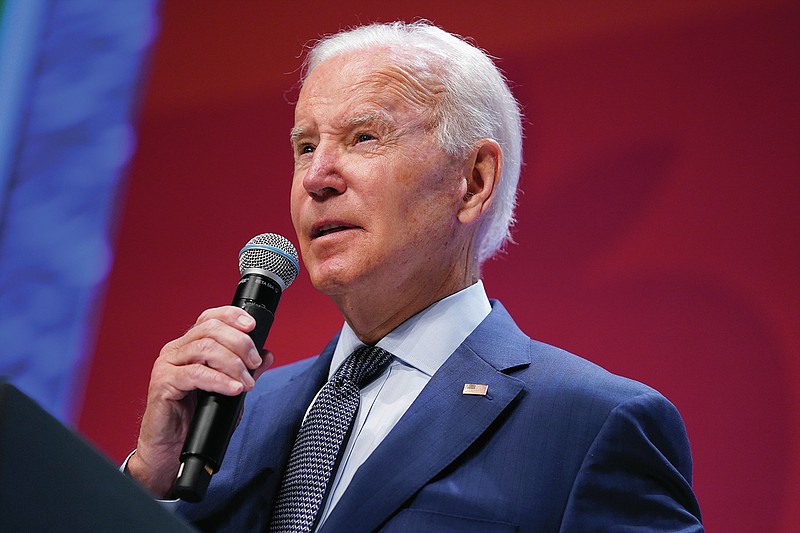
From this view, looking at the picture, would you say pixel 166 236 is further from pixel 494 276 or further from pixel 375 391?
pixel 375 391

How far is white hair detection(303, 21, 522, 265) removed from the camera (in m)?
1.75

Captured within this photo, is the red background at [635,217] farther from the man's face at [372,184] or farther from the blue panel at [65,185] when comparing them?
the man's face at [372,184]

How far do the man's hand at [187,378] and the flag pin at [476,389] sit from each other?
0.35 metres

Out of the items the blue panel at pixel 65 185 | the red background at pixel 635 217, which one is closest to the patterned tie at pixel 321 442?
the red background at pixel 635 217

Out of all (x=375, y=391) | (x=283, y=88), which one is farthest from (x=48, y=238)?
(x=375, y=391)

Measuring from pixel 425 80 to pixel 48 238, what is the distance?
1537 mm

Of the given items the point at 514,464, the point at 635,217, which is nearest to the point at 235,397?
the point at 514,464

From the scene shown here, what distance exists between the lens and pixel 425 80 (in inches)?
68.9

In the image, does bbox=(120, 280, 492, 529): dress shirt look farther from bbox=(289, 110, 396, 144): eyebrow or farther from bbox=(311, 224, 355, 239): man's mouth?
bbox=(289, 110, 396, 144): eyebrow

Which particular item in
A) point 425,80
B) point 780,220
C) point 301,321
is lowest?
point 301,321

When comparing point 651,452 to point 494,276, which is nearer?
point 651,452

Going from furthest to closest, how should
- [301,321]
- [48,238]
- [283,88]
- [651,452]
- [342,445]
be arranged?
[48,238] < [283,88] < [301,321] < [342,445] < [651,452]

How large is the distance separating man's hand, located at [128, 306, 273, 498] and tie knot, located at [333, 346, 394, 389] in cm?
25

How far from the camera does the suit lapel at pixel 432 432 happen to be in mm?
1386
